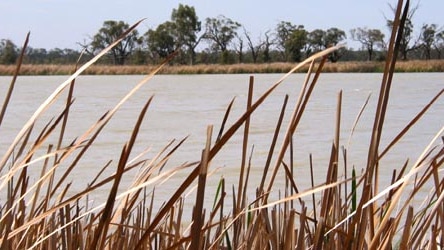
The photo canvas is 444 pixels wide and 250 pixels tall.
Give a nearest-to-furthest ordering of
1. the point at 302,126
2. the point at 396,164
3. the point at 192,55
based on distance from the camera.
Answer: the point at 396,164, the point at 302,126, the point at 192,55

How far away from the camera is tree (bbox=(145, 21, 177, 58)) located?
105 feet

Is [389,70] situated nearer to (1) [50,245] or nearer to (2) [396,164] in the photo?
(1) [50,245]

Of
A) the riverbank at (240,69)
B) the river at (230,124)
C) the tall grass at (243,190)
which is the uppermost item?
the tall grass at (243,190)

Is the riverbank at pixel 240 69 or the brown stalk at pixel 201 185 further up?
the brown stalk at pixel 201 185

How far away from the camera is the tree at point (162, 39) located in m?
31.9

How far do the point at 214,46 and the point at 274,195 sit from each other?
1209 inches

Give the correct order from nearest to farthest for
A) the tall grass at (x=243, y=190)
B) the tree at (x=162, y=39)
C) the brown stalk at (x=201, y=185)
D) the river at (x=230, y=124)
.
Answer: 1. the brown stalk at (x=201, y=185)
2. the tall grass at (x=243, y=190)
3. the river at (x=230, y=124)
4. the tree at (x=162, y=39)

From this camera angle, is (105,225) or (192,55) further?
(192,55)

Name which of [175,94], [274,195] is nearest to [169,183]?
[274,195]

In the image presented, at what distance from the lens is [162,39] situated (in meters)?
31.9

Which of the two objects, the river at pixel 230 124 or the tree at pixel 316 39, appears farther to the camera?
the tree at pixel 316 39

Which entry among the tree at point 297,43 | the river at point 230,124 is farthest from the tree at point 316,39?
the river at point 230,124

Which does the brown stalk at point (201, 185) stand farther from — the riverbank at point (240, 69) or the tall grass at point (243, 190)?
the riverbank at point (240, 69)

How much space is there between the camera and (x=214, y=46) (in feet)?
111
